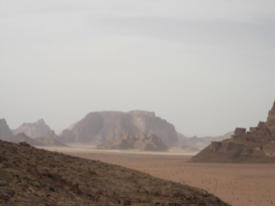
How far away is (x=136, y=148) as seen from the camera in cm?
11075

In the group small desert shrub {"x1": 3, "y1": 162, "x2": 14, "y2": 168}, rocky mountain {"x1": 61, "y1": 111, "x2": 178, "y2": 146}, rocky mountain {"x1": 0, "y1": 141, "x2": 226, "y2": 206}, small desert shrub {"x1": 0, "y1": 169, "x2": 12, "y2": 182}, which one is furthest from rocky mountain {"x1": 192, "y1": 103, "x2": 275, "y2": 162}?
rocky mountain {"x1": 61, "y1": 111, "x2": 178, "y2": 146}

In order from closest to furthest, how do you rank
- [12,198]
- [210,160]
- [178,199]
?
[12,198]
[178,199]
[210,160]

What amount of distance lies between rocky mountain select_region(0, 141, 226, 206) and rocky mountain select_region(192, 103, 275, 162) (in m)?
38.0

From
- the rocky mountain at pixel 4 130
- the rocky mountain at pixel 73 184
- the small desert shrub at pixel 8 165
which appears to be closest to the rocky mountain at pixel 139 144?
the rocky mountain at pixel 4 130

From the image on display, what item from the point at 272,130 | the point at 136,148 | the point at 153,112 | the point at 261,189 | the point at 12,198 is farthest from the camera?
the point at 153,112

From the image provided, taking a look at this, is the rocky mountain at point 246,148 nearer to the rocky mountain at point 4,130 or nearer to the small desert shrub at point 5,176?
the small desert shrub at point 5,176

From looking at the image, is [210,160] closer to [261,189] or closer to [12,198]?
[261,189]

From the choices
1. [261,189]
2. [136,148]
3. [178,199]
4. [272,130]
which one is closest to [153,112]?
[136,148]

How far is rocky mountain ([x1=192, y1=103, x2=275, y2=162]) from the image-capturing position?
51.3 m

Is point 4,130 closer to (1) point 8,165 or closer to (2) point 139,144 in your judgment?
(2) point 139,144

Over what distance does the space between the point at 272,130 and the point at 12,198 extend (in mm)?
50251

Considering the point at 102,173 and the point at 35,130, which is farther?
the point at 35,130

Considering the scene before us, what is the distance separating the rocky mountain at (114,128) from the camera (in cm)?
15962

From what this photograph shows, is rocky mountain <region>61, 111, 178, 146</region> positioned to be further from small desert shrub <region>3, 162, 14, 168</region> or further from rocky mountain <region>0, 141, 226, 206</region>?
small desert shrub <region>3, 162, 14, 168</region>
